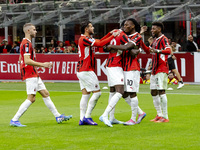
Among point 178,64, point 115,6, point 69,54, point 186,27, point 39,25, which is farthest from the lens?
point 39,25

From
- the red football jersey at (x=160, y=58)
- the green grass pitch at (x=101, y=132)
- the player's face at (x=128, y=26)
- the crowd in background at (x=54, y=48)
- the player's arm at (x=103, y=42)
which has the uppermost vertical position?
the player's face at (x=128, y=26)

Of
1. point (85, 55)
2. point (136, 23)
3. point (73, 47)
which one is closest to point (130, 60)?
point (136, 23)

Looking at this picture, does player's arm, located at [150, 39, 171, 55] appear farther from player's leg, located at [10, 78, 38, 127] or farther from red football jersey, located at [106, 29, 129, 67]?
player's leg, located at [10, 78, 38, 127]

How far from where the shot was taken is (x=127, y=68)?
11.1 m

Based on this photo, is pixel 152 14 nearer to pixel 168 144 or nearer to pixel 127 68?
pixel 127 68

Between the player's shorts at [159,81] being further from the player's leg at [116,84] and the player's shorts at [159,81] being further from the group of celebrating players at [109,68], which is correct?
the player's leg at [116,84]

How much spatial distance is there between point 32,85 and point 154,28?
2941 mm

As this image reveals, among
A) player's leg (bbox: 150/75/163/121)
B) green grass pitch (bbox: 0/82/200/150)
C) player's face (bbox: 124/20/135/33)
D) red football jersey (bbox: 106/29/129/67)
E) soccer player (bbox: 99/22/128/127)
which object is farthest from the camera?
player's leg (bbox: 150/75/163/121)

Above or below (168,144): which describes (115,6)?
above

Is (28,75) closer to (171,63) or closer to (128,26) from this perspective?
(128,26)

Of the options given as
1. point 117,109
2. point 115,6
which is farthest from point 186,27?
point 117,109

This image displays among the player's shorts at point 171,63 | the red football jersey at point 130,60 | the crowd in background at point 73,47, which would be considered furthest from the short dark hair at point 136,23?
the crowd in background at point 73,47

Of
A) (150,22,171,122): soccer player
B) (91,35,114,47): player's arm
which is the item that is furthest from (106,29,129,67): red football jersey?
(150,22,171,122): soccer player

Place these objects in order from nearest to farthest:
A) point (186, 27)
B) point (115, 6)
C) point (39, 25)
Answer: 1. point (186, 27)
2. point (115, 6)
3. point (39, 25)
